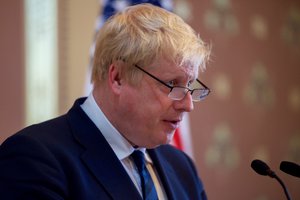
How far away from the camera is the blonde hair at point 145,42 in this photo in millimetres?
1364

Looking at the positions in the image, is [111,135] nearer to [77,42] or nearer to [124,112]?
[124,112]

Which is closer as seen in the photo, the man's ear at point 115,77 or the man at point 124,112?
the man at point 124,112

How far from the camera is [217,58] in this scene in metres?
3.92

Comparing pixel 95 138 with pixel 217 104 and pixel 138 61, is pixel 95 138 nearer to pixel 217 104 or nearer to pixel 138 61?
pixel 138 61

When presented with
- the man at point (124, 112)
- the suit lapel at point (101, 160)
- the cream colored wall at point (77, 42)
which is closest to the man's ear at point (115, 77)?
the man at point (124, 112)

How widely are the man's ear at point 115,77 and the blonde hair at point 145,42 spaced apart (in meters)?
0.02

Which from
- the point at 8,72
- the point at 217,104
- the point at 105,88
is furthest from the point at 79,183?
the point at 217,104

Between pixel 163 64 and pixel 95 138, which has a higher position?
pixel 163 64

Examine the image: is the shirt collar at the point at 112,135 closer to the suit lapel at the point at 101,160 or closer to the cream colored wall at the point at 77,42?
the suit lapel at the point at 101,160

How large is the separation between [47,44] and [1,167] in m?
1.60

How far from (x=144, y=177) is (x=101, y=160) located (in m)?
0.16

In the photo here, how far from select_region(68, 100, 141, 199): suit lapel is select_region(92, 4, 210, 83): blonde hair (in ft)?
0.48

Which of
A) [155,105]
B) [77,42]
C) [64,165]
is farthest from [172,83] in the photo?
[77,42]

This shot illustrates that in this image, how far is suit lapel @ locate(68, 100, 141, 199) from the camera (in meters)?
1.35
